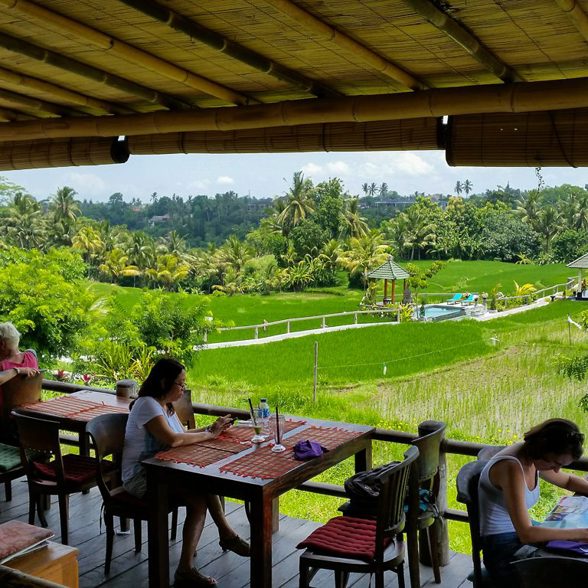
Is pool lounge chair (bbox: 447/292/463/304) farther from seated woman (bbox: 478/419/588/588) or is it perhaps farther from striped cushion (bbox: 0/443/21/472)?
seated woman (bbox: 478/419/588/588)

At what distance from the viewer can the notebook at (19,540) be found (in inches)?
76.9

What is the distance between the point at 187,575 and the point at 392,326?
30.5 metres

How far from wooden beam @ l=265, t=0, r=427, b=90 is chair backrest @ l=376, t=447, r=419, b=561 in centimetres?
120

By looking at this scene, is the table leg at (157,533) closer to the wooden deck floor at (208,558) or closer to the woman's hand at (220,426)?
the wooden deck floor at (208,558)

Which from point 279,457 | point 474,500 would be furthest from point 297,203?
point 474,500

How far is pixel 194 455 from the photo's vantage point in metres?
2.72

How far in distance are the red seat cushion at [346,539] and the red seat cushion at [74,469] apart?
1.04 m

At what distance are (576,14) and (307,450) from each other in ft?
5.06

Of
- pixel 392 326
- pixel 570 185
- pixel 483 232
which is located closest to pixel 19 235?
pixel 392 326

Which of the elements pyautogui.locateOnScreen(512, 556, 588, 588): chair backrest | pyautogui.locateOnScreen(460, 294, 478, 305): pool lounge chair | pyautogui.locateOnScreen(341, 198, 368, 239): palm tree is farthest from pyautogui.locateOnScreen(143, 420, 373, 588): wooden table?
pyautogui.locateOnScreen(341, 198, 368, 239): palm tree

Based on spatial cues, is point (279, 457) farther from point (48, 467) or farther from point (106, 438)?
point (48, 467)

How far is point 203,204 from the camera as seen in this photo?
55.7 m

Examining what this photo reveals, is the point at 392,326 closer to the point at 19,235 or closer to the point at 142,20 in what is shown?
the point at 19,235

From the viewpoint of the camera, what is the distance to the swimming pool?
3516cm
